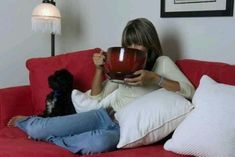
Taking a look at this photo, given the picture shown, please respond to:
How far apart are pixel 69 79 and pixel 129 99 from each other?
1.23ft

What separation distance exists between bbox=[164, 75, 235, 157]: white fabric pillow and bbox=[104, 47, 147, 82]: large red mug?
0.32 m

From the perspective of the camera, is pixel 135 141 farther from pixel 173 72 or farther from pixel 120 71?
pixel 173 72

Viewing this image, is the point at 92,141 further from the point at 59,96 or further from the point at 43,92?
the point at 43,92

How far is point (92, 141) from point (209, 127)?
19.5 inches

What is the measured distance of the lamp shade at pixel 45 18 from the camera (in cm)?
240

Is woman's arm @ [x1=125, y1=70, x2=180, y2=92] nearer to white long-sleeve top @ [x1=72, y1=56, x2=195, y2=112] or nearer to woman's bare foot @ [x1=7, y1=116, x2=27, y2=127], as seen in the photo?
white long-sleeve top @ [x1=72, y1=56, x2=195, y2=112]

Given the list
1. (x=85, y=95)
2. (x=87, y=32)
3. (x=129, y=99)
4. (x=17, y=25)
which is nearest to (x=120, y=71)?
(x=129, y=99)

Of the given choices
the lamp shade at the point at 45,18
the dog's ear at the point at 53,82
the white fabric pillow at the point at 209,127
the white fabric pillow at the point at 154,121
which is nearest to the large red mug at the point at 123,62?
the white fabric pillow at the point at 154,121

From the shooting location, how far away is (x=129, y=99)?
74.9 inches

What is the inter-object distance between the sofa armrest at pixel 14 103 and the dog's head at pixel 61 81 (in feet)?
0.69

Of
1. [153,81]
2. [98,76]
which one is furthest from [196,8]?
[98,76]

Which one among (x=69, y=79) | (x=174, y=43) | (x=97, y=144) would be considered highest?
(x=174, y=43)

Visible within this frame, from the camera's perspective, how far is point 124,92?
6.32 feet

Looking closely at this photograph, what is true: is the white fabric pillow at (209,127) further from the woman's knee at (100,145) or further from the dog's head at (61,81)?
Answer: the dog's head at (61,81)
